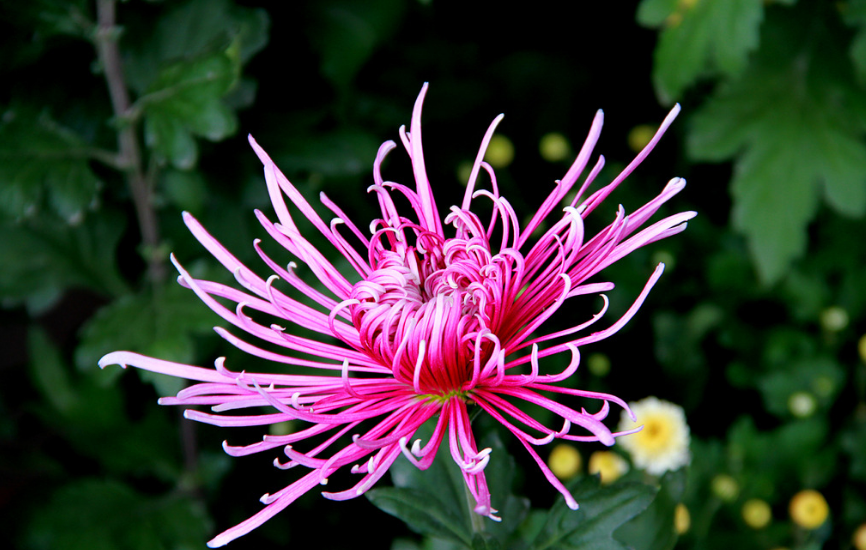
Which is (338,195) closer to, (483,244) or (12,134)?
(12,134)

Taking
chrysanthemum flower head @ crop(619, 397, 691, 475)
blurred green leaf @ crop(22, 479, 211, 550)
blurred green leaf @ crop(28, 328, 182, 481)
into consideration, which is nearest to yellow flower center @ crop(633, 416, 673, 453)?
chrysanthemum flower head @ crop(619, 397, 691, 475)

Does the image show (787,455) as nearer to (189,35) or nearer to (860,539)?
(860,539)

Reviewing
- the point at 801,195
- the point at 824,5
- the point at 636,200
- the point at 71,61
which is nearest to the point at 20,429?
the point at 71,61

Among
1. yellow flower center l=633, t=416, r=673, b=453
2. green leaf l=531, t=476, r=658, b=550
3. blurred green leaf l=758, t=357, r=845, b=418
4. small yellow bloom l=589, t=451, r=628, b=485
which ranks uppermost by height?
green leaf l=531, t=476, r=658, b=550

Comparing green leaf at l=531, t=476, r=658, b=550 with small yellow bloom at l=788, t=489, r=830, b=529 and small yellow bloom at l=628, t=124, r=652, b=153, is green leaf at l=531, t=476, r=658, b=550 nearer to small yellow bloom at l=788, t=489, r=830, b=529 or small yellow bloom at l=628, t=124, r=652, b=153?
small yellow bloom at l=788, t=489, r=830, b=529

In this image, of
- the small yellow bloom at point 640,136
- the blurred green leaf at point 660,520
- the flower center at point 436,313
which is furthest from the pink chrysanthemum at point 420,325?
the small yellow bloom at point 640,136
